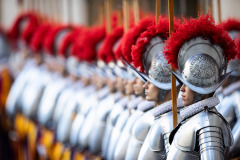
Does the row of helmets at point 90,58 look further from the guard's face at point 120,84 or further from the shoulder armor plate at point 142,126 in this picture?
the shoulder armor plate at point 142,126

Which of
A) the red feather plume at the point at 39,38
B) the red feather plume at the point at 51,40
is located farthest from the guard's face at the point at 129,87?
the red feather plume at the point at 39,38

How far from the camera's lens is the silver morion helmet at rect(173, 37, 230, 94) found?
2.40 metres

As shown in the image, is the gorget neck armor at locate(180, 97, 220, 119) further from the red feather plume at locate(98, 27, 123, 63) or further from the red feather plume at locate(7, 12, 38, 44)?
the red feather plume at locate(7, 12, 38, 44)

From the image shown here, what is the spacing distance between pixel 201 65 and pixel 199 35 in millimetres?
159

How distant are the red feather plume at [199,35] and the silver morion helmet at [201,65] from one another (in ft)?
0.07

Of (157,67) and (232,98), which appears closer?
(157,67)

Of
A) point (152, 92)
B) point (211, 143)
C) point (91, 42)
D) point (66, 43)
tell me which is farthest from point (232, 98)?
point (66, 43)

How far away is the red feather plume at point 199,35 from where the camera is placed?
2.47 meters

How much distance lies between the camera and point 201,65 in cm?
240

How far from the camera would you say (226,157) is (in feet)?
7.93

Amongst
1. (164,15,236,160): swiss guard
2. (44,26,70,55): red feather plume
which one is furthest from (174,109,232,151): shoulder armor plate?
(44,26,70,55): red feather plume

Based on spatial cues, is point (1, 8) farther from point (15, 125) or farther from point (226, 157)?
point (226, 157)

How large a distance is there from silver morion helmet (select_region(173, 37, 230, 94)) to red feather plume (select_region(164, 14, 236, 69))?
0.02 metres

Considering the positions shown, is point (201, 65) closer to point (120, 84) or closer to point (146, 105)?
point (146, 105)
